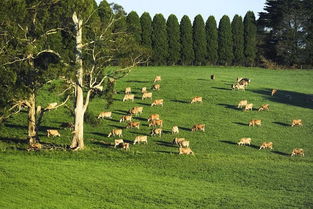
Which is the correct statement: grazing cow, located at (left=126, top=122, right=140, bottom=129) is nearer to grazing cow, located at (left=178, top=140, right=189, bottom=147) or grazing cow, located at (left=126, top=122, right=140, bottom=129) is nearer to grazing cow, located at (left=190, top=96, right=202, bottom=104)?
grazing cow, located at (left=178, top=140, right=189, bottom=147)

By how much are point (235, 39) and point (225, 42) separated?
2.24 meters

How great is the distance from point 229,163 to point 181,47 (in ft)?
202

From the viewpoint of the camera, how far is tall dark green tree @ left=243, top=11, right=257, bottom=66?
99.4m

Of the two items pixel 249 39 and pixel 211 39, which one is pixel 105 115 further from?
pixel 249 39

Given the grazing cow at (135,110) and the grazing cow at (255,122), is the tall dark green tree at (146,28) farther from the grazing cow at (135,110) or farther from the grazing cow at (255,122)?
the grazing cow at (255,122)

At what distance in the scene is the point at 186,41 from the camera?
9675 cm

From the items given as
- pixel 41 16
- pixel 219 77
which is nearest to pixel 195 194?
pixel 41 16

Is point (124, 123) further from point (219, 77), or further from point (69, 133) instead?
point (219, 77)

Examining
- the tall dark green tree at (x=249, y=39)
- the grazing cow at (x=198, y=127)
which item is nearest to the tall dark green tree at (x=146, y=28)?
the tall dark green tree at (x=249, y=39)

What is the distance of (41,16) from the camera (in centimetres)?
4141

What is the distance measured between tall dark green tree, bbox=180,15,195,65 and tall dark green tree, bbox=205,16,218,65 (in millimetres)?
3194

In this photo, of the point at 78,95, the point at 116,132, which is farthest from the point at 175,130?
the point at 78,95

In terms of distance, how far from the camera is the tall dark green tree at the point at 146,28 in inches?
3703

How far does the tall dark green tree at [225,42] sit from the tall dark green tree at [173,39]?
7770 mm
